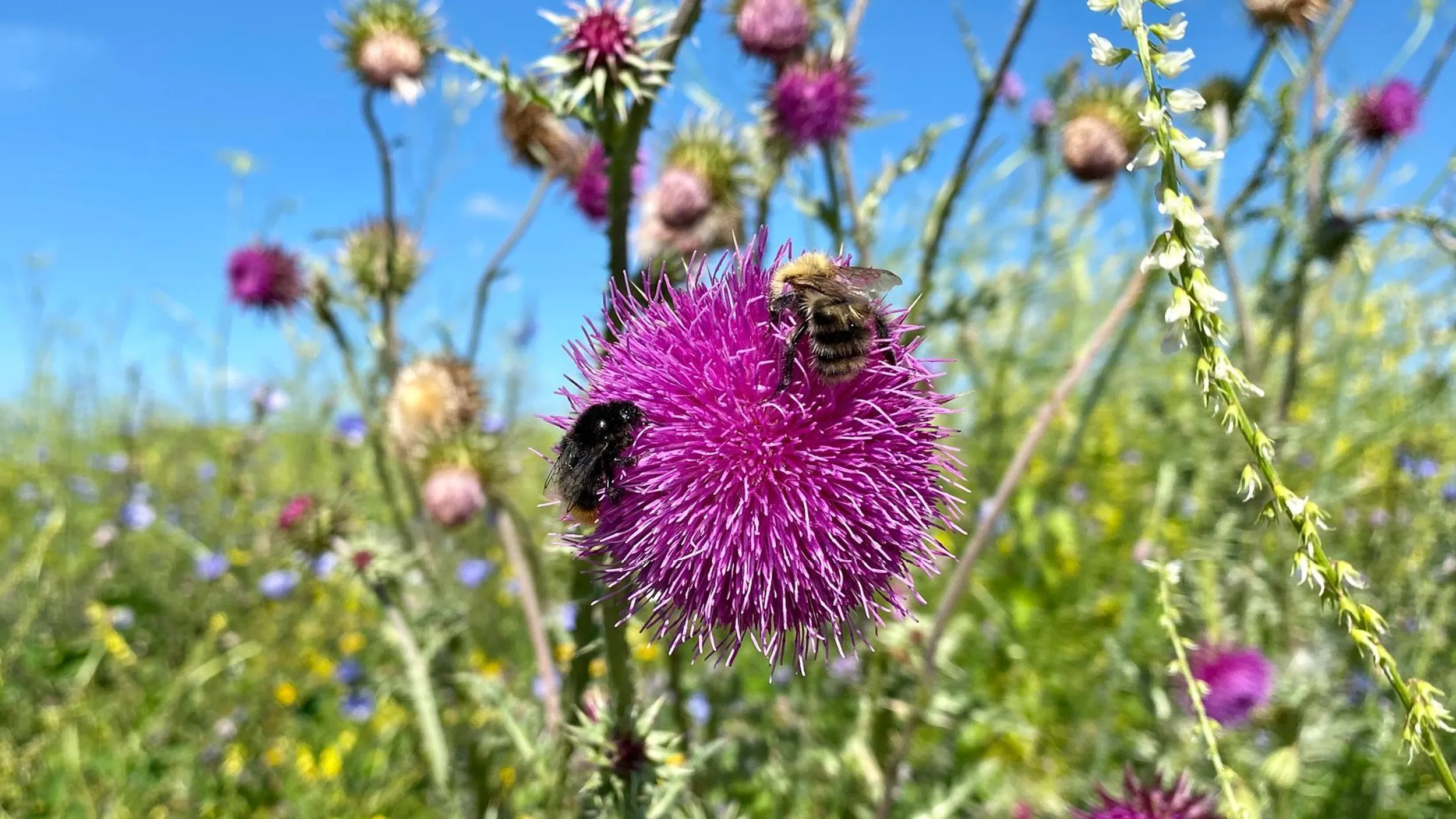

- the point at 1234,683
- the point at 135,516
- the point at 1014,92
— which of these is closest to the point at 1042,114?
the point at 1014,92

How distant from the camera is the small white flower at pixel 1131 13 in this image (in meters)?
1.05

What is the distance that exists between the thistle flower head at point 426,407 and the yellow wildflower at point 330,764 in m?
1.67

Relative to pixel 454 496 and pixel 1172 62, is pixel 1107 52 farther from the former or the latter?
pixel 454 496

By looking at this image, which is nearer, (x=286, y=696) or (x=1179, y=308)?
(x=1179, y=308)

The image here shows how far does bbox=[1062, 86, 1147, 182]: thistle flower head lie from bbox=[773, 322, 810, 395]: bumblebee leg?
113 inches

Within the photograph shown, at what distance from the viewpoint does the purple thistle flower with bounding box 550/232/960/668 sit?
5.77 ft

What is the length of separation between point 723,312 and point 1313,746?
3002 mm

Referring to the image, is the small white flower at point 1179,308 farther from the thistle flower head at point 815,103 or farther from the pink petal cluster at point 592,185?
the pink petal cluster at point 592,185

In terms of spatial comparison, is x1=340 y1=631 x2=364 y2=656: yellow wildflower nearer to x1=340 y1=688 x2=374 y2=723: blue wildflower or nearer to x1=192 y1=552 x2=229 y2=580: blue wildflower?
x1=340 y1=688 x2=374 y2=723: blue wildflower

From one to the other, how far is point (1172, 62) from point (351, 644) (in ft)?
18.9

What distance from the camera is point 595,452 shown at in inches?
69.2

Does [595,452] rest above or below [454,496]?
above

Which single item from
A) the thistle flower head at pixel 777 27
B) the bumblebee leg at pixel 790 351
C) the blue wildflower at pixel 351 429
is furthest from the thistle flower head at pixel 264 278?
the bumblebee leg at pixel 790 351

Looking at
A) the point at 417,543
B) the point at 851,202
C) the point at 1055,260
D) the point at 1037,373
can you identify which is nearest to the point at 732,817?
the point at 417,543
